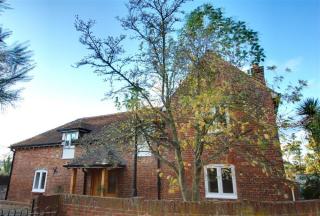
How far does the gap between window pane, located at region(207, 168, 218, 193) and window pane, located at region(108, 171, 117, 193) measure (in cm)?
670

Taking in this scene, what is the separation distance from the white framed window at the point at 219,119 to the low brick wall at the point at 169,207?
248 centimetres

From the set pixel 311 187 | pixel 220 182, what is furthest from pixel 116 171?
pixel 311 187

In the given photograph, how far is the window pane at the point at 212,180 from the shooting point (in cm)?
1292

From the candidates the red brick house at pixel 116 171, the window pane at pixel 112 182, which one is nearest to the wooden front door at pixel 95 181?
the red brick house at pixel 116 171

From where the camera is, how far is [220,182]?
12844mm

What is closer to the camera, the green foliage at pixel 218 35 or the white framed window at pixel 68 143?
the green foliage at pixel 218 35

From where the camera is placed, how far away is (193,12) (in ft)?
25.9

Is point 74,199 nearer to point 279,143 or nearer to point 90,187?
point 279,143

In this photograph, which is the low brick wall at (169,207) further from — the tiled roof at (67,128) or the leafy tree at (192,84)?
the tiled roof at (67,128)

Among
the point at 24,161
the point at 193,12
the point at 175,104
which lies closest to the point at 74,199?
the point at 175,104

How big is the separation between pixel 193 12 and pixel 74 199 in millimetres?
7319

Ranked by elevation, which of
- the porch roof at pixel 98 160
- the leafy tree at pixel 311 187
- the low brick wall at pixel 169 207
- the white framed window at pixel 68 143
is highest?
the white framed window at pixel 68 143

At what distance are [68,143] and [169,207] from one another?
1532 cm

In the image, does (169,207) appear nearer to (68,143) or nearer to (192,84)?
(192,84)
